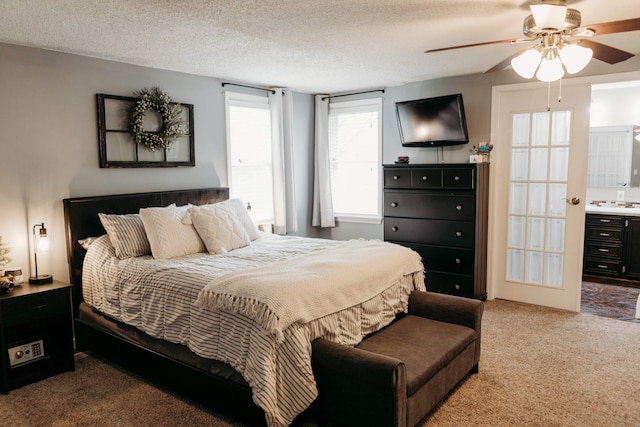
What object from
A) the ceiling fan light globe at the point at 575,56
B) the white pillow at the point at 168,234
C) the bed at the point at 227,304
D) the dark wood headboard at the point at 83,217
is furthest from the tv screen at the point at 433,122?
the dark wood headboard at the point at 83,217

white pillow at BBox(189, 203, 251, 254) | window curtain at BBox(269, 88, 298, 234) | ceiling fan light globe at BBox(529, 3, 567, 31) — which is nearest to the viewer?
ceiling fan light globe at BBox(529, 3, 567, 31)

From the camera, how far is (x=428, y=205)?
15.7ft

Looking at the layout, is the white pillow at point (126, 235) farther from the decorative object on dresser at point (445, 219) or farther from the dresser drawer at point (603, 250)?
the dresser drawer at point (603, 250)

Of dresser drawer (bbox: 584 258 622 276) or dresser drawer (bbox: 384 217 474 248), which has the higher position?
dresser drawer (bbox: 384 217 474 248)

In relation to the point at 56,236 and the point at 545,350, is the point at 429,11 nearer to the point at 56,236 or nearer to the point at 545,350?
the point at 545,350

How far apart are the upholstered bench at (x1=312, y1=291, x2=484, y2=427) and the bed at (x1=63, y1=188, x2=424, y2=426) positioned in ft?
0.40

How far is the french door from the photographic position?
14.4 ft

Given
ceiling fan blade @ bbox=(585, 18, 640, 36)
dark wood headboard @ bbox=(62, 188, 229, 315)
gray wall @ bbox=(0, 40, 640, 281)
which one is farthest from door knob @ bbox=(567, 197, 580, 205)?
dark wood headboard @ bbox=(62, 188, 229, 315)

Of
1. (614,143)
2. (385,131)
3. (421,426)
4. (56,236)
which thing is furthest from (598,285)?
(56,236)

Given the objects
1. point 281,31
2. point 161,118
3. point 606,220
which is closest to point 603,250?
point 606,220

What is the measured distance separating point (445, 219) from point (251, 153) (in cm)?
228

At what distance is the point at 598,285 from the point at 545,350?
8.03 ft

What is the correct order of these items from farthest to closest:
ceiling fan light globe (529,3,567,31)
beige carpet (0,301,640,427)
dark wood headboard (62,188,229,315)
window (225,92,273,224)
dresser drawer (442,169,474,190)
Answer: window (225,92,273,224), dresser drawer (442,169,474,190), dark wood headboard (62,188,229,315), beige carpet (0,301,640,427), ceiling fan light globe (529,3,567,31)

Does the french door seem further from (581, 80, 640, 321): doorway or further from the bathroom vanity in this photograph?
the bathroom vanity
